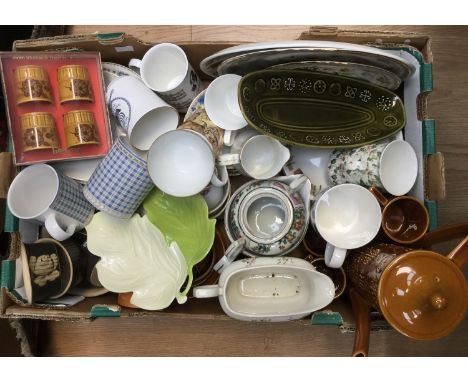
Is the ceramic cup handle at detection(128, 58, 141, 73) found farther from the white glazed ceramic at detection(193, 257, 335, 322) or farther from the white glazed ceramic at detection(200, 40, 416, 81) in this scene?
the white glazed ceramic at detection(193, 257, 335, 322)

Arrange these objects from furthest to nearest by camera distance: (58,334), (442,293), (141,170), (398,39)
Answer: (58,334)
(398,39)
(141,170)
(442,293)

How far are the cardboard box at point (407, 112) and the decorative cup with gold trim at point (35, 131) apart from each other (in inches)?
6.2

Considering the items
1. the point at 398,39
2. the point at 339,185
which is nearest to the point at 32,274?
the point at 339,185

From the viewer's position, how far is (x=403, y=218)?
92cm

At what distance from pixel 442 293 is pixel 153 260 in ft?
1.74

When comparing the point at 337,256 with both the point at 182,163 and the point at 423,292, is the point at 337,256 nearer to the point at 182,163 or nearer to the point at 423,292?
the point at 423,292

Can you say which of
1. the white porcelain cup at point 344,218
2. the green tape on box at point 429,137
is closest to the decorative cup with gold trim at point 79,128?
the white porcelain cup at point 344,218

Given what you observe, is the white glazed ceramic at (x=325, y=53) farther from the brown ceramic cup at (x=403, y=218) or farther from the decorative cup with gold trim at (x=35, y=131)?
the decorative cup with gold trim at (x=35, y=131)

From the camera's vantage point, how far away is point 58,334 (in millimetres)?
1050

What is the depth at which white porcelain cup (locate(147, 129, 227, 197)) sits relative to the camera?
81cm

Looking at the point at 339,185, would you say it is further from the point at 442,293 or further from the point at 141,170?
the point at 141,170

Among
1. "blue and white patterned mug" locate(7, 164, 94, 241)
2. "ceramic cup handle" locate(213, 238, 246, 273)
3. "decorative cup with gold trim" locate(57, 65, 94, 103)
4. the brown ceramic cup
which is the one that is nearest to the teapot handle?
the brown ceramic cup

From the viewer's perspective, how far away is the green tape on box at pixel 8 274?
81cm

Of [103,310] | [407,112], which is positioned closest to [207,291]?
[103,310]
